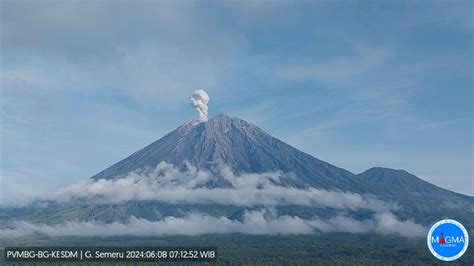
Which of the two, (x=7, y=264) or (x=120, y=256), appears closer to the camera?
(x=120, y=256)

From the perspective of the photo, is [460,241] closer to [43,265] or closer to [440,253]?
[440,253]

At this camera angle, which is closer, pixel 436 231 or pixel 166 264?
pixel 436 231

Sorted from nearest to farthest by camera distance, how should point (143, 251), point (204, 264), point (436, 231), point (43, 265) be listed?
point (436, 231), point (143, 251), point (43, 265), point (204, 264)

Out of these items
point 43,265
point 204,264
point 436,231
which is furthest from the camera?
point 204,264

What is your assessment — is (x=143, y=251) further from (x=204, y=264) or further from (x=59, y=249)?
(x=204, y=264)

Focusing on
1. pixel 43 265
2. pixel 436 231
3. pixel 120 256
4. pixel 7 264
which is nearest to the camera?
pixel 436 231

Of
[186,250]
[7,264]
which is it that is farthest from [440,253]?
[7,264]

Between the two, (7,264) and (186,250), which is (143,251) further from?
(7,264)

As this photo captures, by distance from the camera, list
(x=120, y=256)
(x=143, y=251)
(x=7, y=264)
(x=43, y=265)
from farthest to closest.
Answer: (x=7, y=264)
(x=43, y=265)
(x=120, y=256)
(x=143, y=251)

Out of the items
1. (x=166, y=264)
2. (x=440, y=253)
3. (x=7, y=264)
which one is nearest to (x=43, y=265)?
(x=7, y=264)
